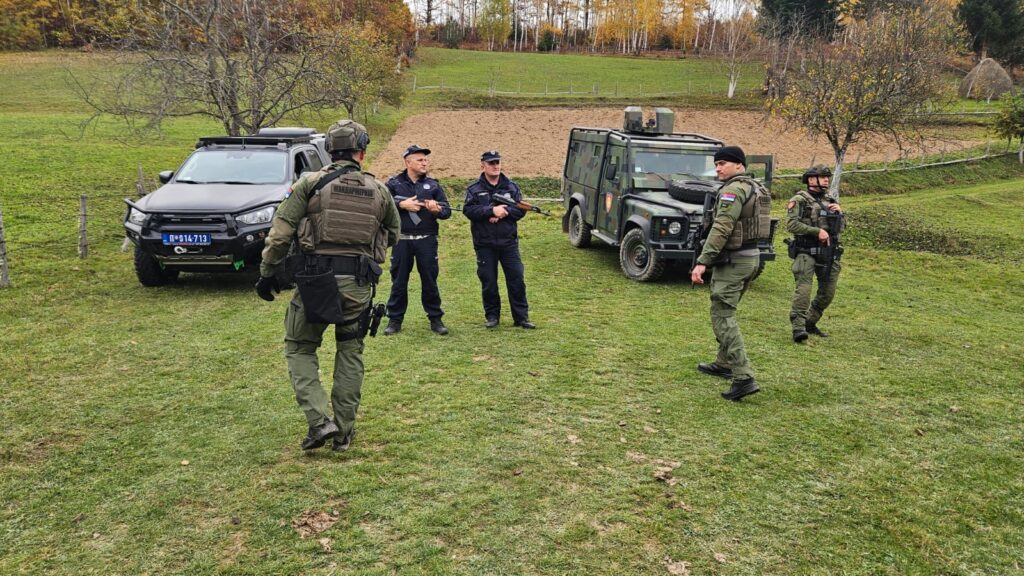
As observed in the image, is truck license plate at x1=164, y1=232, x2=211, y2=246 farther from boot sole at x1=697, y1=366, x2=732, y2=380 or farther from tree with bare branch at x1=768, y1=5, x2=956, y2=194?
tree with bare branch at x1=768, y1=5, x2=956, y2=194

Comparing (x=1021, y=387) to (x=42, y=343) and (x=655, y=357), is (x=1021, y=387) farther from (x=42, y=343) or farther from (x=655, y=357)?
(x=42, y=343)

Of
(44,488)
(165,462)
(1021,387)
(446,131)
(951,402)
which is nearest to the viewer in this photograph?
(44,488)

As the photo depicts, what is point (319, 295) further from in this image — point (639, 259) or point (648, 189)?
point (648, 189)

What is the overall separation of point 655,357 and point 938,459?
2.54 meters

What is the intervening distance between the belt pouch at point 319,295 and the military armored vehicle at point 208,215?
4.56 meters

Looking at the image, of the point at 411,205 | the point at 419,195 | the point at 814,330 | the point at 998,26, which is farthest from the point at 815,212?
the point at 998,26

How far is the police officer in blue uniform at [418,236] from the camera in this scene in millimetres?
6441

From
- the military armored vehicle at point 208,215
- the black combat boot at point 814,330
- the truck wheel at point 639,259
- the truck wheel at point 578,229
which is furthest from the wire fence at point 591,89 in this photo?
the black combat boot at point 814,330

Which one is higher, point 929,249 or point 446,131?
point 446,131

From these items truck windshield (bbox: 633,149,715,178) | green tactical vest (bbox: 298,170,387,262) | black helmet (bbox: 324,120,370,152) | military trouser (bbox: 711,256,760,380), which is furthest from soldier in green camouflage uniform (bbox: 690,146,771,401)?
truck windshield (bbox: 633,149,715,178)

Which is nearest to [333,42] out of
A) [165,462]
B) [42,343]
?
[42,343]

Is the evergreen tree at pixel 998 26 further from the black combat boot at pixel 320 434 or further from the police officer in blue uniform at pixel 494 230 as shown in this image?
the black combat boot at pixel 320 434

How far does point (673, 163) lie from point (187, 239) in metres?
6.85

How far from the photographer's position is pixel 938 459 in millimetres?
4414
